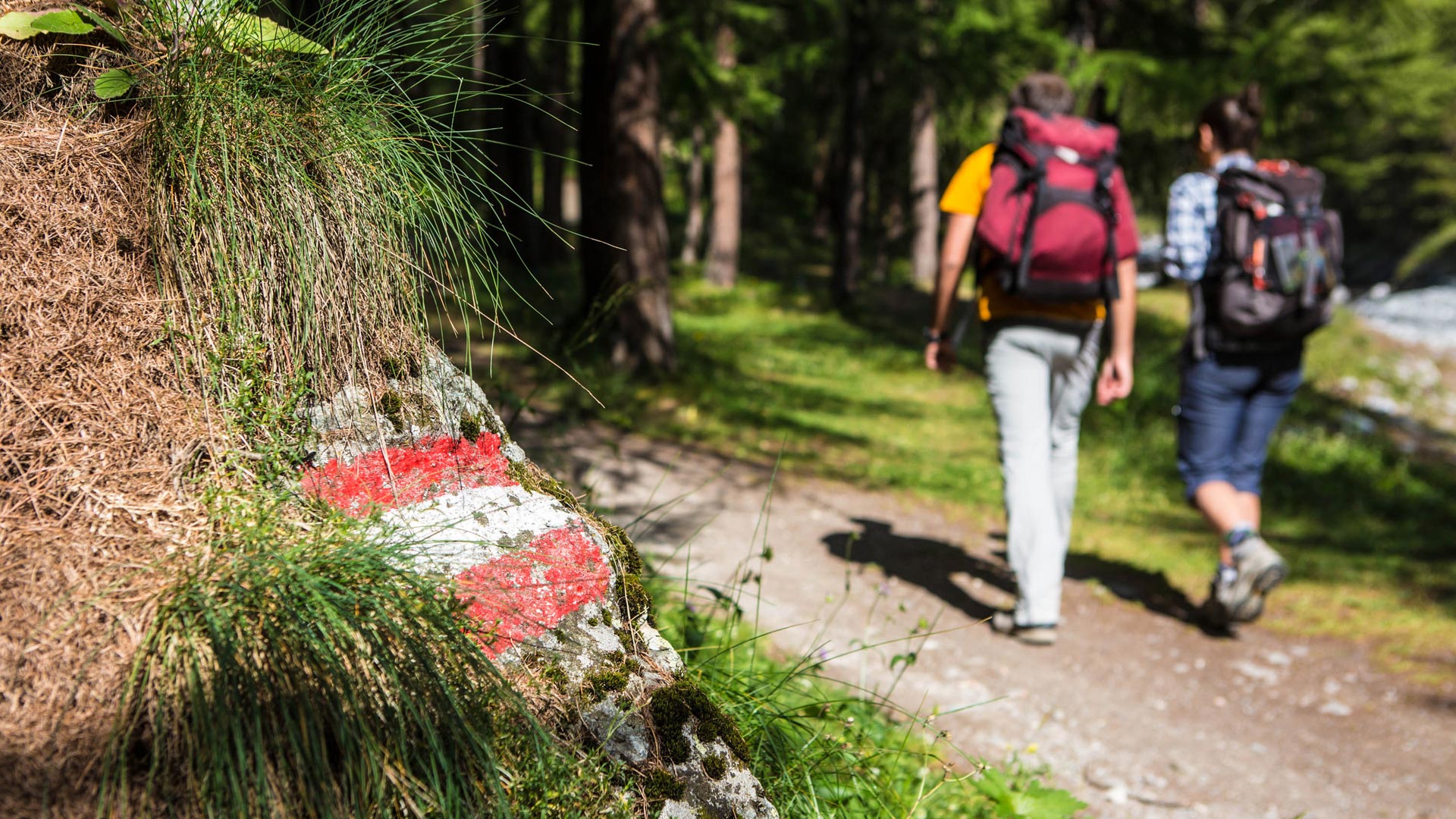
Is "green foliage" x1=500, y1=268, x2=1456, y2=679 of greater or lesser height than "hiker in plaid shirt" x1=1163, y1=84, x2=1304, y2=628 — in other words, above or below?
below

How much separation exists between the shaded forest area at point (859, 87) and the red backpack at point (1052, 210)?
1681 mm

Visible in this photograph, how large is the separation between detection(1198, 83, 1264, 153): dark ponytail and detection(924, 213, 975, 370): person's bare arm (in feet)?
4.86

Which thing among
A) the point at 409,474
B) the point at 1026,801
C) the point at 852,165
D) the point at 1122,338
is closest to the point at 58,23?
the point at 409,474

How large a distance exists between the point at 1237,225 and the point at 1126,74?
8.47 meters

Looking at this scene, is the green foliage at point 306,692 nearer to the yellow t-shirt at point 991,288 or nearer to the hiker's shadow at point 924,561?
the yellow t-shirt at point 991,288

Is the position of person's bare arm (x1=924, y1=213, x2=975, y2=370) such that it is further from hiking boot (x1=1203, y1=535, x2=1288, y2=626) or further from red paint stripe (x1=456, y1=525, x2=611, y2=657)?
red paint stripe (x1=456, y1=525, x2=611, y2=657)

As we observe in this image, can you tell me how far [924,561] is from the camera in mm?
5504

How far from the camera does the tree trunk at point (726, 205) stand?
17781 mm

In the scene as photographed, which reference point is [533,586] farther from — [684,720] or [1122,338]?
[1122,338]

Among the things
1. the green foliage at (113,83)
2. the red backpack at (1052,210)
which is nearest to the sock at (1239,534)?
the red backpack at (1052,210)

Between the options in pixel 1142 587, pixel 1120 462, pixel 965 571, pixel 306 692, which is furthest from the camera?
pixel 1120 462

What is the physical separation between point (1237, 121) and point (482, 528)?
4288 mm

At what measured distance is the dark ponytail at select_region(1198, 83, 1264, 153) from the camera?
4816 millimetres

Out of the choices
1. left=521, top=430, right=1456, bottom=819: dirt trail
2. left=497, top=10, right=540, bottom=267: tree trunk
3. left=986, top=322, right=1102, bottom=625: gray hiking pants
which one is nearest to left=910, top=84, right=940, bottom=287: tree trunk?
left=497, top=10, right=540, bottom=267: tree trunk
